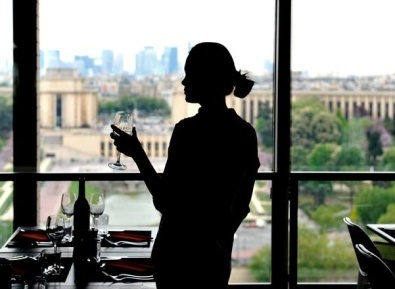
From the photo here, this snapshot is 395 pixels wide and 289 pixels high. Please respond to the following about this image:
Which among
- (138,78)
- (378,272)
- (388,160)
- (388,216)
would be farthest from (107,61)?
(378,272)

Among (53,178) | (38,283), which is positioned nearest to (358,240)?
(38,283)

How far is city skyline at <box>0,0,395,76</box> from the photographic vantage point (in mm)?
4176

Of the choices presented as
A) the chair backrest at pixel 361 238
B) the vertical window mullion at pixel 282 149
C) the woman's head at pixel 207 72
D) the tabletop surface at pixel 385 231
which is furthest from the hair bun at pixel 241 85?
the vertical window mullion at pixel 282 149

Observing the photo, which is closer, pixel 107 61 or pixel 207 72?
pixel 207 72

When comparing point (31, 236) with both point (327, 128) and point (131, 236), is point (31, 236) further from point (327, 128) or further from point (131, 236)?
point (327, 128)

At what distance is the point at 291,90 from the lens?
13.8ft

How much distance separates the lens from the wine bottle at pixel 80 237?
7.85 feet

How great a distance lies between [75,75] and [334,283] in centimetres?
218

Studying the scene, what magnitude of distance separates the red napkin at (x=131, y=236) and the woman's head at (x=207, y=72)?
1148 mm

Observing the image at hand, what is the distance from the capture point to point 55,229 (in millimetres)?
2605

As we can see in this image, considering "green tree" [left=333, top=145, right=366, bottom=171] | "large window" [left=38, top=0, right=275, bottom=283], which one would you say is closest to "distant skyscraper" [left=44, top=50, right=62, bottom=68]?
"large window" [left=38, top=0, right=275, bottom=283]

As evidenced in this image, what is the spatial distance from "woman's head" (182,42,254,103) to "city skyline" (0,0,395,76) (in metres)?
2.17

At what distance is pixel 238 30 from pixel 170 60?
19.2 inches

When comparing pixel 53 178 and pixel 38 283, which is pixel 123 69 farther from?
pixel 38 283
